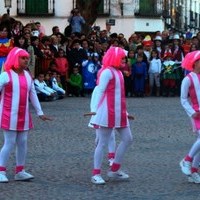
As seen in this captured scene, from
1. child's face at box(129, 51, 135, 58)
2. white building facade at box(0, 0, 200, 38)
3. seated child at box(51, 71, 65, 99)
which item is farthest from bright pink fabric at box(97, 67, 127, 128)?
white building facade at box(0, 0, 200, 38)

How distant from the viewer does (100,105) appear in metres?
10.8

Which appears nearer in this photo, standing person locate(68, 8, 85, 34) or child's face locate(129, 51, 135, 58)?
child's face locate(129, 51, 135, 58)

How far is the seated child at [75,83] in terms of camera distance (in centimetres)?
2516

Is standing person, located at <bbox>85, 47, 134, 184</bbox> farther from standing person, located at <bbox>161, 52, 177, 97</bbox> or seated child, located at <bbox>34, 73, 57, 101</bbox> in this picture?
standing person, located at <bbox>161, 52, 177, 97</bbox>

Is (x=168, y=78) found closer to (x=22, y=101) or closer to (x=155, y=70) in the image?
(x=155, y=70)

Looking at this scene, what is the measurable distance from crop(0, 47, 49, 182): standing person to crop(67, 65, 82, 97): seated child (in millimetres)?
14227

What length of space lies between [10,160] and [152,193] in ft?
10.1

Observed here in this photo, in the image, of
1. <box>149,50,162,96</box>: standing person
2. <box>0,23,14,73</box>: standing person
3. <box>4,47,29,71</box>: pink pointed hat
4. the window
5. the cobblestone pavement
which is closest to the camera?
the cobblestone pavement

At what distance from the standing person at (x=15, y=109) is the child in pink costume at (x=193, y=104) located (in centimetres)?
198

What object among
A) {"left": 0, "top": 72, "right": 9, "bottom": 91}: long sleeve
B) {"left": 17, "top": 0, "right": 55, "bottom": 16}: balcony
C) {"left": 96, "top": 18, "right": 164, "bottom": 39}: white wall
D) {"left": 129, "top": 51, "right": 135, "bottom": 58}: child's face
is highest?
{"left": 17, "top": 0, "right": 55, "bottom": 16}: balcony

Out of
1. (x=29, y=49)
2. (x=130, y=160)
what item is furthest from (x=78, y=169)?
(x=29, y=49)

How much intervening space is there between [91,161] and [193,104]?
2.06 m

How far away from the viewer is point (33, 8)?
44.1 m

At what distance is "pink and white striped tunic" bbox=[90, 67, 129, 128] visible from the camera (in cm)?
1076
